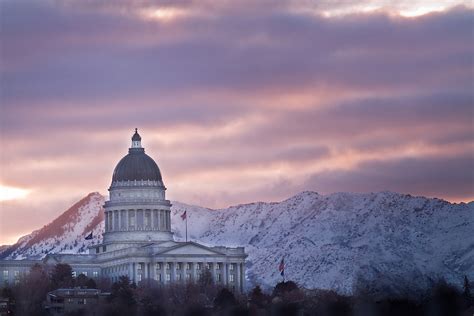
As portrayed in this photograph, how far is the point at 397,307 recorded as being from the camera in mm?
184375

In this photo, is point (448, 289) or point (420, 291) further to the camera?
point (420, 291)

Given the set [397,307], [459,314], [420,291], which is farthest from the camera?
[420,291]

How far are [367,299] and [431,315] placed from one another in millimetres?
15886

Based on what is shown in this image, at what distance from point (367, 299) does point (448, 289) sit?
12256 mm

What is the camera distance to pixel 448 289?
179m

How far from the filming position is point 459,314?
172 metres

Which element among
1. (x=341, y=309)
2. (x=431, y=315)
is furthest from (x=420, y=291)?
(x=431, y=315)

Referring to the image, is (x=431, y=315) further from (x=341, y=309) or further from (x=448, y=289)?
(x=341, y=309)

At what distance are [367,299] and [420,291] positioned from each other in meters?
9.89

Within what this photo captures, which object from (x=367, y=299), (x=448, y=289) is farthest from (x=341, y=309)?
(x=448, y=289)

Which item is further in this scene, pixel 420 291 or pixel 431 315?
pixel 420 291

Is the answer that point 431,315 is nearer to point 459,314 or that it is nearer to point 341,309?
point 459,314

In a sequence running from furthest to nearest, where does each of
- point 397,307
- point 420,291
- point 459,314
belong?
point 420,291
point 397,307
point 459,314

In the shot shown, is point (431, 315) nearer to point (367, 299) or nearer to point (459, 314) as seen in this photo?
point (459, 314)
